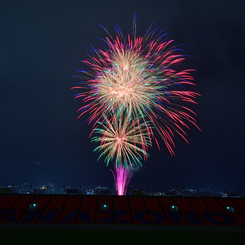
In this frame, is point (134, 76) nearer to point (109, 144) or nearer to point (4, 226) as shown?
point (109, 144)

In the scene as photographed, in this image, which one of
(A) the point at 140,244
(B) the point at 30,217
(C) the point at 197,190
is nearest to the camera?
(A) the point at 140,244

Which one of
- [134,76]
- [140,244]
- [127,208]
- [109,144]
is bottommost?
[140,244]

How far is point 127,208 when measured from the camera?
3331cm

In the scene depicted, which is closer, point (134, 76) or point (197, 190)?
point (134, 76)

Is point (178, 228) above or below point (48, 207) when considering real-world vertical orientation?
below

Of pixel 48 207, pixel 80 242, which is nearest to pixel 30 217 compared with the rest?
pixel 48 207

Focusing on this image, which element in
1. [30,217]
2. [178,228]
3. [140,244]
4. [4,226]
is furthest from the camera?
[30,217]

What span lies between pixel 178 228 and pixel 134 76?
67.7 feet

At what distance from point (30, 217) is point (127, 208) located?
12108 mm

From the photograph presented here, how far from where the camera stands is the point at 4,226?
1051 inches

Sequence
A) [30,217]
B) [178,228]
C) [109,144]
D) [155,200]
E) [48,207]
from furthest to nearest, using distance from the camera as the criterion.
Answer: [109,144], [155,200], [48,207], [30,217], [178,228]

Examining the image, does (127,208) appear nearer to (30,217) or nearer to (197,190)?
(30,217)

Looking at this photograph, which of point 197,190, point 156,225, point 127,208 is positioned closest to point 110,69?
point 127,208

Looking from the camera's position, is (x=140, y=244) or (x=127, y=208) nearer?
(x=140, y=244)
